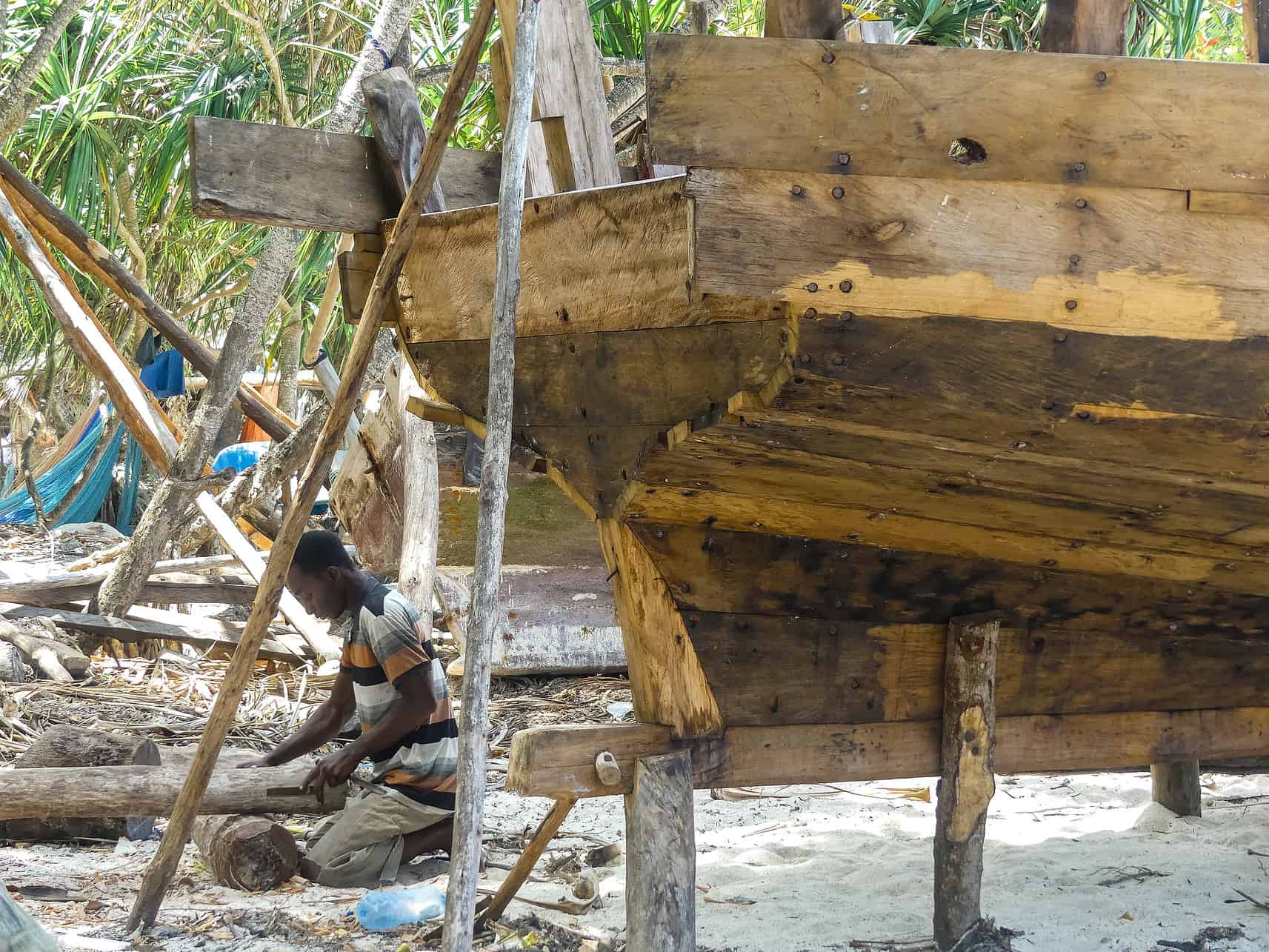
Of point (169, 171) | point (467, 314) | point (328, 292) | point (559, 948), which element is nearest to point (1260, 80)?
point (467, 314)

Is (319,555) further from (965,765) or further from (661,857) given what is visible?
(965,765)

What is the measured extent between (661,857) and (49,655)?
4350 millimetres

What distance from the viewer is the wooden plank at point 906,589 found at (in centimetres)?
259

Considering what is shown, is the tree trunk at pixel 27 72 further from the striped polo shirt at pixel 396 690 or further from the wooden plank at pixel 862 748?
the wooden plank at pixel 862 748

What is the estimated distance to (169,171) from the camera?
8.98 m

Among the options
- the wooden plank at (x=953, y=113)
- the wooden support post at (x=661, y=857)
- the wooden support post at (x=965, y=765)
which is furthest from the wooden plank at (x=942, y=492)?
the wooden support post at (x=661, y=857)

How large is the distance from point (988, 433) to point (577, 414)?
0.87 m

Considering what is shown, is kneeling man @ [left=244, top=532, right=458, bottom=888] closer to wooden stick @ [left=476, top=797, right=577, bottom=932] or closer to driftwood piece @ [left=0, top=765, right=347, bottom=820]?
driftwood piece @ [left=0, top=765, right=347, bottom=820]

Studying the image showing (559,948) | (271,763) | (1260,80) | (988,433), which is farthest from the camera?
(271,763)

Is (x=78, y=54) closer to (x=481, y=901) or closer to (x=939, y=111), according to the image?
(x=481, y=901)

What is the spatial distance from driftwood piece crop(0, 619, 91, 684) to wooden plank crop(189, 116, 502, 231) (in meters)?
3.86

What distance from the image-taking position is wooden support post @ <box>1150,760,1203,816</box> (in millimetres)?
3906

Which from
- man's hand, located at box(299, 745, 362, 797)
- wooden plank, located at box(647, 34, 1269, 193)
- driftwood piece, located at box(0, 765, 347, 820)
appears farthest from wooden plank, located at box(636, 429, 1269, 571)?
driftwood piece, located at box(0, 765, 347, 820)

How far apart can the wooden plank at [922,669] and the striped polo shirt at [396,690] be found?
3.64 feet
